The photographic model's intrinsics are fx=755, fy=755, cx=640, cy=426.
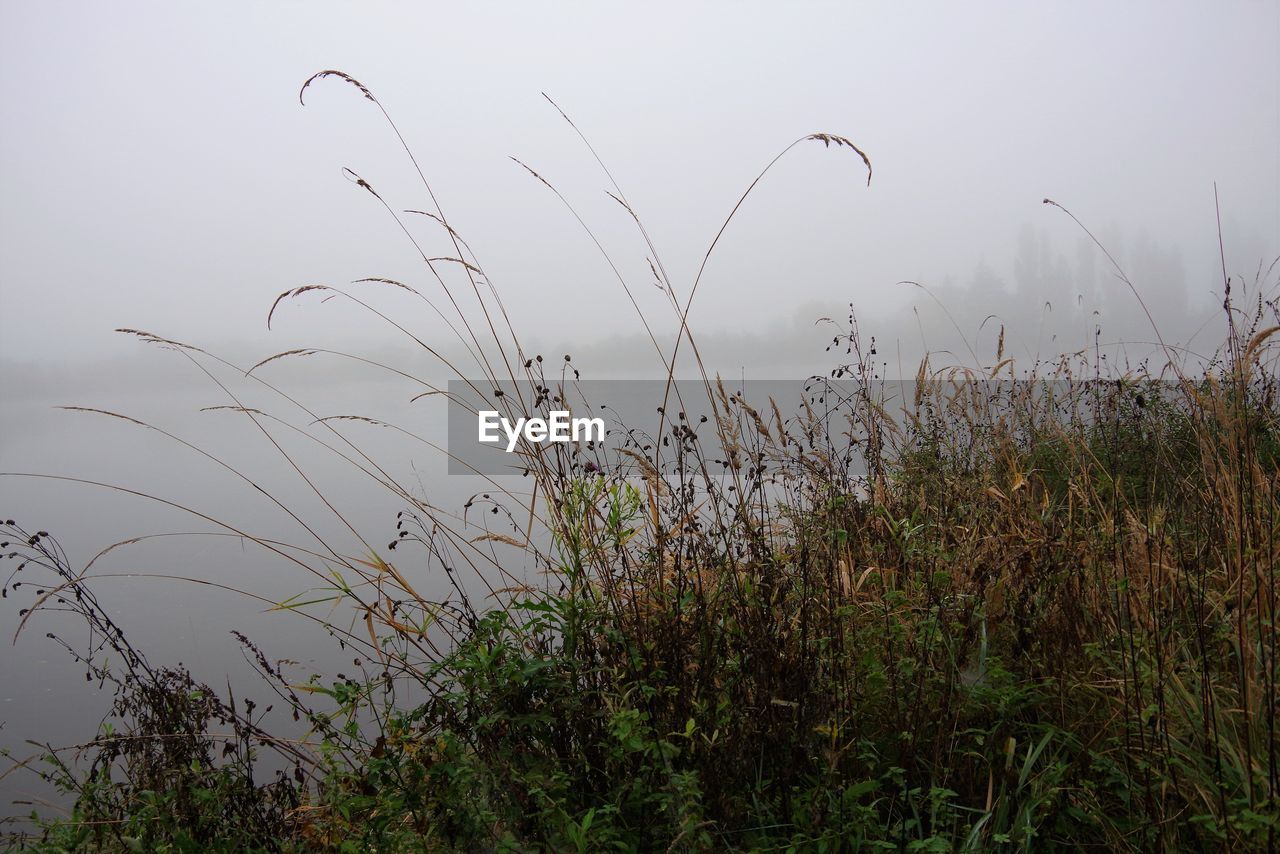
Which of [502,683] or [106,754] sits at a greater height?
[502,683]

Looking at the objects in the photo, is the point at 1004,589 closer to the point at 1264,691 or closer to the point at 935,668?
the point at 935,668

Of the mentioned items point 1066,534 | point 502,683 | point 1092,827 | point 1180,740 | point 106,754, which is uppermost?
point 1066,534

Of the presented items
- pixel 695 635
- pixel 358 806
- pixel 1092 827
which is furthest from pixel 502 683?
pixel 1092 827

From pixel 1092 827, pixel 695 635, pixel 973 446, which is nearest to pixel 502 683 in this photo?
pixel 695 635

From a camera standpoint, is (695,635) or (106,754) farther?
(106,754)

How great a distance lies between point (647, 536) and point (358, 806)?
158 centimetres

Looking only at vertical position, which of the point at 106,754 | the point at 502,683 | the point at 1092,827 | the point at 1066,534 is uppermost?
the point at 1066,534

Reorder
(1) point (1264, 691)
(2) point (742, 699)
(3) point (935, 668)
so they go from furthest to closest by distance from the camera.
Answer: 1. (3) point (935, 668)
2. (2) point (742, 699)
3. (1) point (1264, 691)

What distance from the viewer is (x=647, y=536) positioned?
3160 millimetres

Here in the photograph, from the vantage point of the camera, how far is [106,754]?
2697 mm

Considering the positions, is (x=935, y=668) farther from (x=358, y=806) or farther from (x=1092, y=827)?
(x=358, y=806)

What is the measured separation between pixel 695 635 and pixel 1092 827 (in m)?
1.08

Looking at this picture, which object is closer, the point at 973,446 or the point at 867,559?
the point at 867,559

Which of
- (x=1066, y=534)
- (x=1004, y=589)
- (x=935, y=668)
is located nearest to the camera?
(x=935, y=668)
